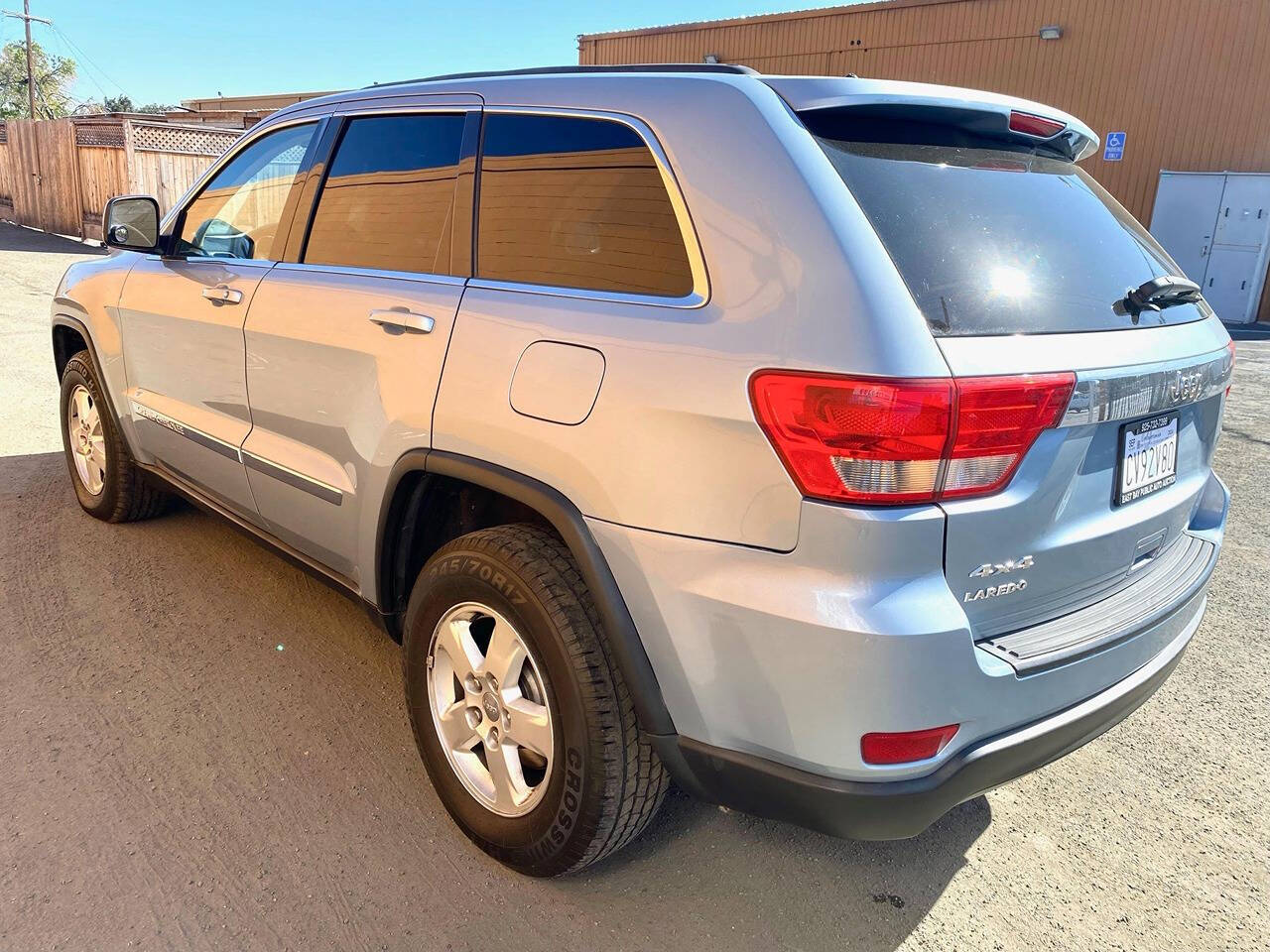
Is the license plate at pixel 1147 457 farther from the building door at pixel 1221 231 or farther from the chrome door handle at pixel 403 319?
the building door at pixel 1221 231

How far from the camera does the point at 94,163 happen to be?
18609 mm

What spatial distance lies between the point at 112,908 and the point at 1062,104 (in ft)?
67.0

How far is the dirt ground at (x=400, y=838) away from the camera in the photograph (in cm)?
219

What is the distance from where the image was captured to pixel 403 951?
2105 millimetres

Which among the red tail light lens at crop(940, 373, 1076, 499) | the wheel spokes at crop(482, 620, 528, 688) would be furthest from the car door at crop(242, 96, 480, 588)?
the red tail light lens at crop(940, 373, 1076, 499)

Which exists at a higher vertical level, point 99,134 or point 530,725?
point 99,134

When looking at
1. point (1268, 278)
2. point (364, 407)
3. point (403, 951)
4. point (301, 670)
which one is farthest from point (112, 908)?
Answer: point (1268, 278)

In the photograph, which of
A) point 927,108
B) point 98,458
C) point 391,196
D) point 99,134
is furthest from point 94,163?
point 927,108

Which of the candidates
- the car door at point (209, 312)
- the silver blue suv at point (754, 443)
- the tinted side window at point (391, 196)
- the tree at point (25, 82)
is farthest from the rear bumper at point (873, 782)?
the tree at point (25, 82)

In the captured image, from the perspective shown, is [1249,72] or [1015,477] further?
[1249,72]

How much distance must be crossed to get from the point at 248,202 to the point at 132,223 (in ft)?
2.06

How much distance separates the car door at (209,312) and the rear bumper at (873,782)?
2.10 meters

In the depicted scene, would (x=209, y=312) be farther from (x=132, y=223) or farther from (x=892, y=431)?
(x=892, y=431)

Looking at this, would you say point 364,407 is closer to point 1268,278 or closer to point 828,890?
point 828,890
